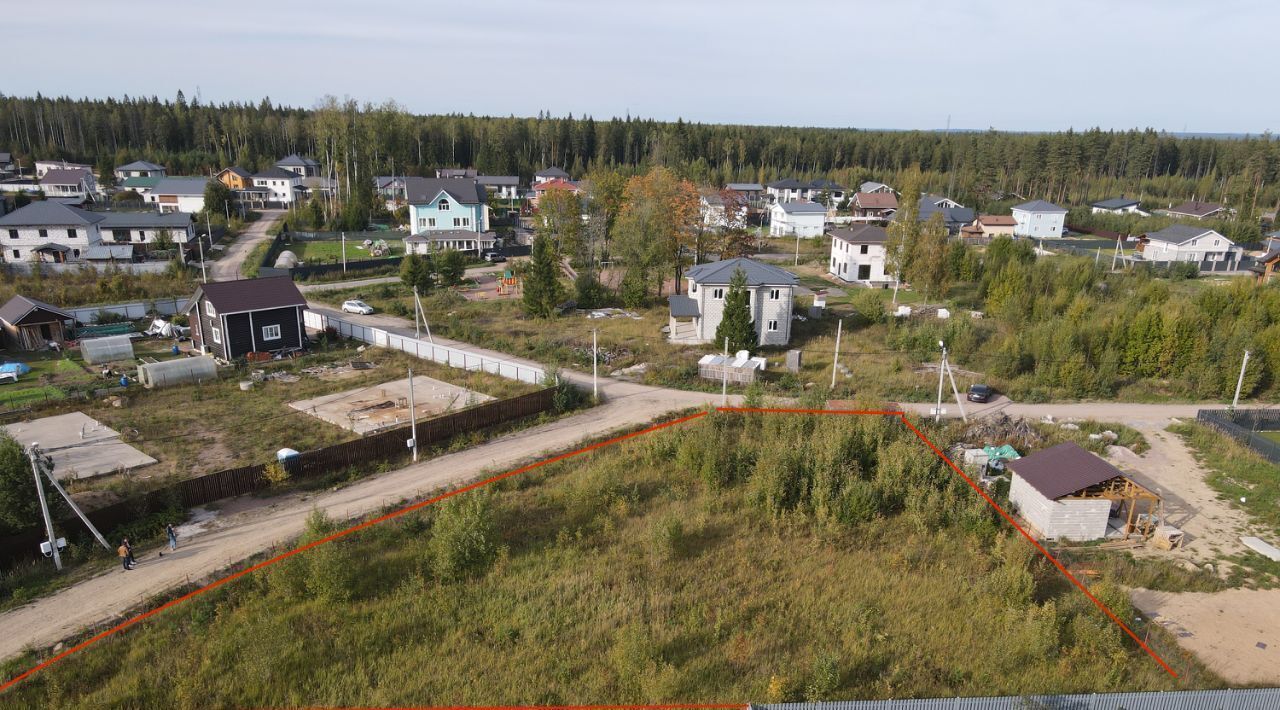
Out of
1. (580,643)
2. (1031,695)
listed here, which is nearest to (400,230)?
(580,643)

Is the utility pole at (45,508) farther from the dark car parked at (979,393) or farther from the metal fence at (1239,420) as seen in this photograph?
the metal fence at (1239,420)

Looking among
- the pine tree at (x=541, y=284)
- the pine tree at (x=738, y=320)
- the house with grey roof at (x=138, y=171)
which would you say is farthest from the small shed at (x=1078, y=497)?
the house with grey roof at (x=138, y=171)

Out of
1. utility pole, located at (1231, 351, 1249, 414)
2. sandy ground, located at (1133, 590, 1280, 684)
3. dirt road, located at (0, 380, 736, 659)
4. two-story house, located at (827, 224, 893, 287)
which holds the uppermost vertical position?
two-story house, located at (827, 224, 893, 287)

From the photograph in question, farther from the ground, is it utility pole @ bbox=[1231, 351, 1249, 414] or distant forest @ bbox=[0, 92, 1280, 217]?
distant forest @ bbox=[0, 92, 1280, 217]

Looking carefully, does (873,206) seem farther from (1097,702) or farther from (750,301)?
(1097,702)

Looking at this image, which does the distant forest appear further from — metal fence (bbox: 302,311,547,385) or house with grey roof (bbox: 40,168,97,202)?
metal fence (bbox: 302,311,547,385)

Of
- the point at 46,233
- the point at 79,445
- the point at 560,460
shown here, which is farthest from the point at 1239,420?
the point at 46,233

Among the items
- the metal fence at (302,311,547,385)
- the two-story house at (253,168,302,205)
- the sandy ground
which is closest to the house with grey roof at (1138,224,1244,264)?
the sandy ground
